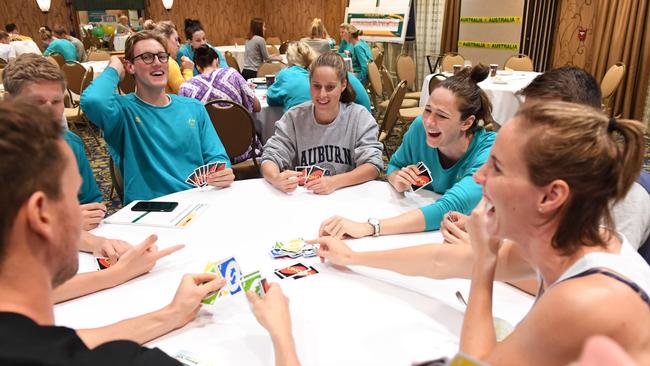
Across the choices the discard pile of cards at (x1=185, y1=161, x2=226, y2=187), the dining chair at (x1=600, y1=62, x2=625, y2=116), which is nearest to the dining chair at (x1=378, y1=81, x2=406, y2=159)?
the discard pile of cards at (x1=185, y1=161, x2=226, y2=187)

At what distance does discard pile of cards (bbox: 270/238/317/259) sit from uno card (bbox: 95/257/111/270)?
52cm

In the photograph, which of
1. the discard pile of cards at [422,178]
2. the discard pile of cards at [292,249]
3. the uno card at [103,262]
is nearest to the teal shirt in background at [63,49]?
the uno card at [103,262]

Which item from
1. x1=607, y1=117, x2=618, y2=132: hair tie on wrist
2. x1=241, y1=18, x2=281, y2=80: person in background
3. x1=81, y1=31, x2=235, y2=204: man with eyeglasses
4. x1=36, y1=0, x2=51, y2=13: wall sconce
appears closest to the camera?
x1=607, y1=117, x2=618, y2=132: hair tie on wrist

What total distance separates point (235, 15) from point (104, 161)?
8880 millimetres

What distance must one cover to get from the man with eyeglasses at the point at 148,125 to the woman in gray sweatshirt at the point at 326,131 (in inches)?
14.4

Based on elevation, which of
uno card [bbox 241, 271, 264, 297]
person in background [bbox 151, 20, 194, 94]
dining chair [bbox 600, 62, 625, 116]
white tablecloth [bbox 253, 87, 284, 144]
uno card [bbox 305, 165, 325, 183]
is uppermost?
person in background [bbox 151, 20, 194, 94]

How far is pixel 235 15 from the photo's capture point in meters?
13.0

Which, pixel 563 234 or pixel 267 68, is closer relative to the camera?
pixel 563 234

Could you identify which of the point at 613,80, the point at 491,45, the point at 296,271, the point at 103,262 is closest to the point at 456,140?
the point at 296,271

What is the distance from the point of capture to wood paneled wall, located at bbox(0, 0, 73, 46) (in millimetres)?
10422

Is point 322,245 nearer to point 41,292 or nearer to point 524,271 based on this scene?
point 524,271

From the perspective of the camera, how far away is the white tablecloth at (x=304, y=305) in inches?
43.4

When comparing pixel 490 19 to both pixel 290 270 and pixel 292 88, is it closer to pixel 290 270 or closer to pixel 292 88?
pixel 292 88

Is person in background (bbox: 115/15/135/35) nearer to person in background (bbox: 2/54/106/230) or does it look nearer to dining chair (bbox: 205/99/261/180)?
dining chair (bbox: 205/99/261/180)
